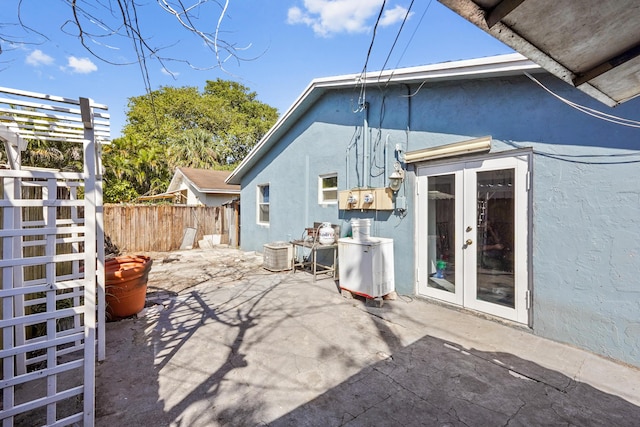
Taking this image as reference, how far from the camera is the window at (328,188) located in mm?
6617

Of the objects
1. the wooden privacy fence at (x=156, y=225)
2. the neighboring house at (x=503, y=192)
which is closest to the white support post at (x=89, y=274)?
the neighboring house at (x=503, y=192)

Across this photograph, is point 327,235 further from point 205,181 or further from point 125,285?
point 205,181

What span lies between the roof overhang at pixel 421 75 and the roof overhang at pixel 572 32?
1.69m

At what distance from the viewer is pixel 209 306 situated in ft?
15.1

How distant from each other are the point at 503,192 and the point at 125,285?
5.19m

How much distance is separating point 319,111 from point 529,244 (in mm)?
5094

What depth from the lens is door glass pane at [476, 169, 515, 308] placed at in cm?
372

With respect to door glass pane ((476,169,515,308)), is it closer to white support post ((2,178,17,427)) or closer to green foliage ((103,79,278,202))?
white support post ((2,178,17,427))

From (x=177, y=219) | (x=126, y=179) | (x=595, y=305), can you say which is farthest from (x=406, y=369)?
(x=126, y=179)

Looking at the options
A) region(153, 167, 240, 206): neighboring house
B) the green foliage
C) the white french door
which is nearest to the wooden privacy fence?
region(153, 167, 240, 206): neighboring house

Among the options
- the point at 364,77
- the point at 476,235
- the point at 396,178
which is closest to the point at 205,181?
the point at 364,77

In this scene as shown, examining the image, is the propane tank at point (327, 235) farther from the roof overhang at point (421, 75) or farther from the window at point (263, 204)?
the window at point (263, 204)

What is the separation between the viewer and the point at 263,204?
9.50m

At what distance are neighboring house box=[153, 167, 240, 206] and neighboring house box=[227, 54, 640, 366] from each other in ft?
28.5
